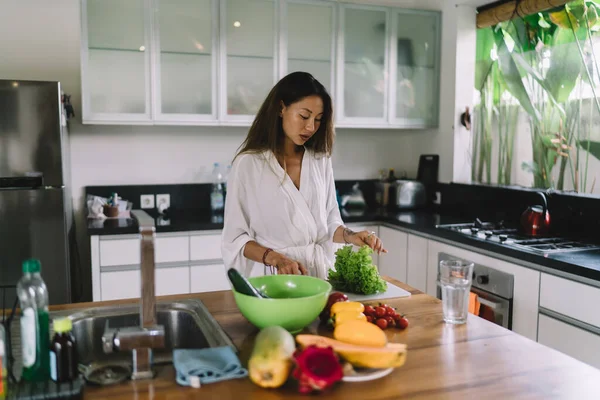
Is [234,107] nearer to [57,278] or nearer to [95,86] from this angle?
[95,86]

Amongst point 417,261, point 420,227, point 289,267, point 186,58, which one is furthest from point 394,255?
point 289,267

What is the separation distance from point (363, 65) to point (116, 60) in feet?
5.26

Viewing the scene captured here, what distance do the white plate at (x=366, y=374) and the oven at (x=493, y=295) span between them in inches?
60.2

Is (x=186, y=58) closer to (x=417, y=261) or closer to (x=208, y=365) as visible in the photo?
(x=417, y=261)

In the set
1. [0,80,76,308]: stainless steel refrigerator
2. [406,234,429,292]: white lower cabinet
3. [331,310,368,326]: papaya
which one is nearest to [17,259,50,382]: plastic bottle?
[331,310,368,326]: papaya

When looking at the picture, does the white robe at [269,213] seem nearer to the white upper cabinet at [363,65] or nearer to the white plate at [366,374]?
the white plate at [366,374]

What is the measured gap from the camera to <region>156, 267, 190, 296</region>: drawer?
3100 mm

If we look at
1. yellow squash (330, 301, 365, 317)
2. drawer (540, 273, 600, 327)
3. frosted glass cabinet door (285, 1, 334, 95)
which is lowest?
drawer (540, 273, 600, 327)

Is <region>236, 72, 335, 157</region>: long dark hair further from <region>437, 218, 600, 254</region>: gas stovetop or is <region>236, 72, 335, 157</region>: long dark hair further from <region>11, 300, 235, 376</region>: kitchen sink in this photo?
<region>437, 218, 600, 254</region>: gas stovetop

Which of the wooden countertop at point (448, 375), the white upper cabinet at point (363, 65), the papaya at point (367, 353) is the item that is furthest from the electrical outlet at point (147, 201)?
the papaya at point (367, 353)

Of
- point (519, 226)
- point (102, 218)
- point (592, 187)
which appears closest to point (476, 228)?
point (519, 226)

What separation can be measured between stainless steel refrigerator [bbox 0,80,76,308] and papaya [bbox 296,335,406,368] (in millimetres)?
2072

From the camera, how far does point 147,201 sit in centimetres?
357

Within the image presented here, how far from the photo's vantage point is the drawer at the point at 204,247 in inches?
124
